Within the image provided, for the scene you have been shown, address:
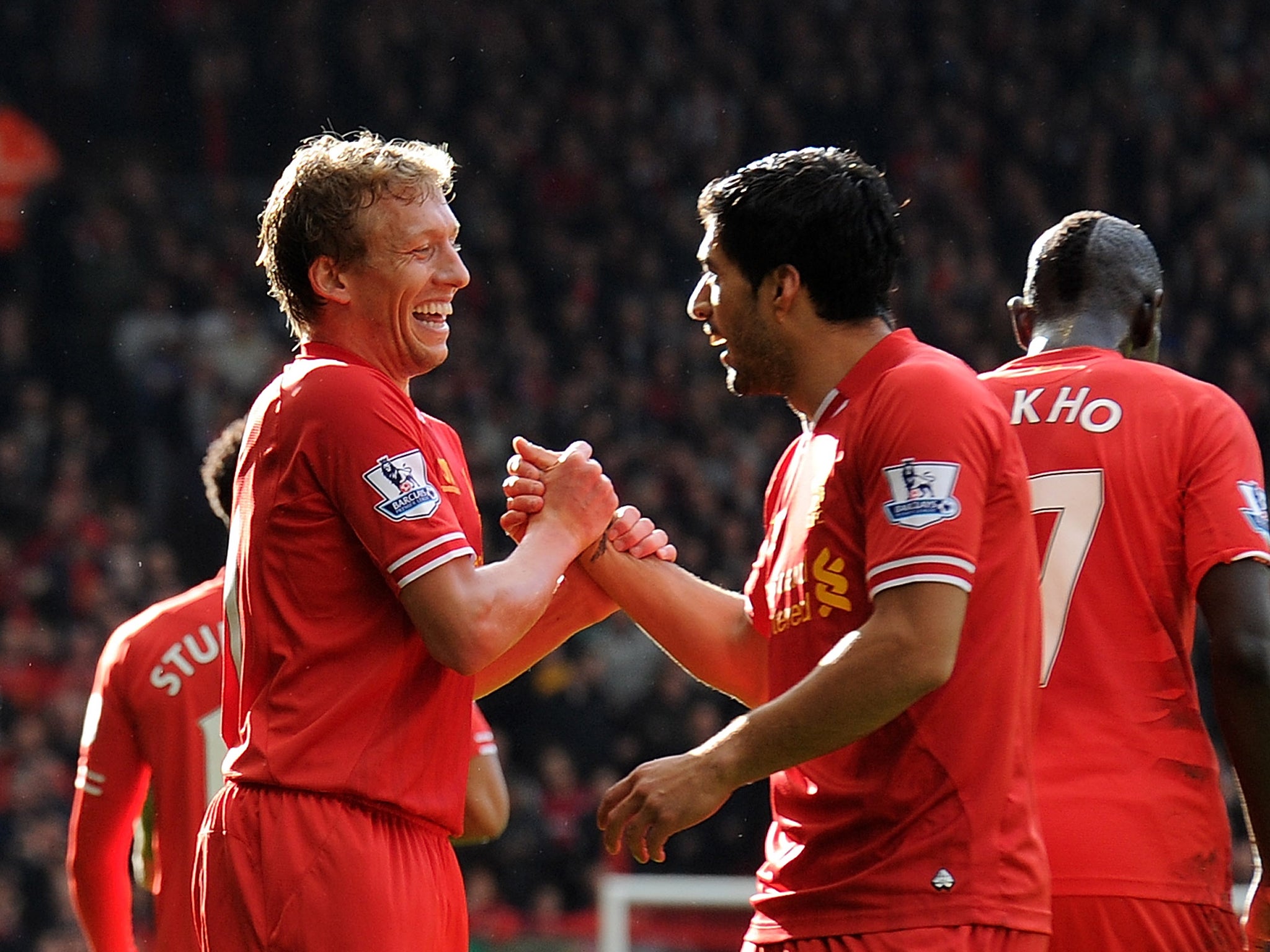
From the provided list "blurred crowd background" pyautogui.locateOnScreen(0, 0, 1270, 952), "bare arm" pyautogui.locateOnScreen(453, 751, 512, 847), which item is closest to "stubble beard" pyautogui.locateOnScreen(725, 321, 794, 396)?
"bare arm" pyautogui.locateOnScreen(453, 751, 512, 847)

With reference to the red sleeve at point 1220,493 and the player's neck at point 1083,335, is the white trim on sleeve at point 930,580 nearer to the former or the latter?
the red sleeve at point 1220,493

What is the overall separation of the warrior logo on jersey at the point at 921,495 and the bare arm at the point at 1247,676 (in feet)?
2.60

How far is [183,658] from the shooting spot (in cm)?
421

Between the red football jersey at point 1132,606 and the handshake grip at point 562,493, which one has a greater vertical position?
the handshake grip at point 562,493

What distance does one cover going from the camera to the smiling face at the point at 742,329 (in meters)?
3.12

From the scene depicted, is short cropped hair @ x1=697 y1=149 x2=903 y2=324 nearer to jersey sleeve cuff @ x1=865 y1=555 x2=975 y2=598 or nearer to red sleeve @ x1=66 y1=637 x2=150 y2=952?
jersey sleeve cuff @ x1=865 y1=555 x2=975 y2=598

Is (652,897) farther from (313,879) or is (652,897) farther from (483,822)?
(313,879)

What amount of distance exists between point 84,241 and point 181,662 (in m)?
11.1

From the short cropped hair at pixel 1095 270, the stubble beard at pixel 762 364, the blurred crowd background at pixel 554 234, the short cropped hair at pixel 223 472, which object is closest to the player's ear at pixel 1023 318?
the short cropped hair at pixel 1095 270

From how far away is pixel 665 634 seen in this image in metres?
3.65

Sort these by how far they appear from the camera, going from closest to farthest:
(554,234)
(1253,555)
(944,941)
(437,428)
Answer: (944,941), (1253,555), (437,428), (554,234)

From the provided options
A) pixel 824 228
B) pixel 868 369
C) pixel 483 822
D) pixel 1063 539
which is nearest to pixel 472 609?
pixel 868 369

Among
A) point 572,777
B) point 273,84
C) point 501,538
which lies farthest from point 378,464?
point 273,84

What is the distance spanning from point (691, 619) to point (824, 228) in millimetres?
967
